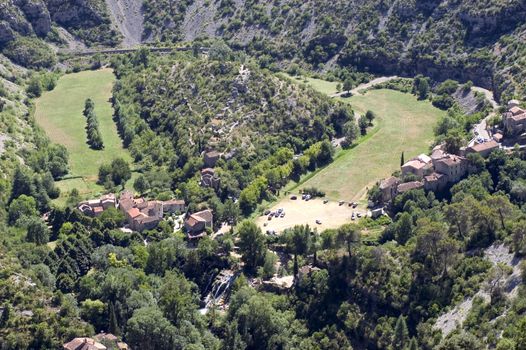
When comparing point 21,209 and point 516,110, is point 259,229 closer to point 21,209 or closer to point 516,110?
point 21,209

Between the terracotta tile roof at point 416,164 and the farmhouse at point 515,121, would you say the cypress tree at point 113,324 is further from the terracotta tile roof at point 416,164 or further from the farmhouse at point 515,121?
the farmhouse at point 515,121

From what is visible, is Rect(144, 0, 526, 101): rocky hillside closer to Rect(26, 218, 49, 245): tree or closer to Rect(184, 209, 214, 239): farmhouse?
Rect(184, 209, 214, 239): farmhouse

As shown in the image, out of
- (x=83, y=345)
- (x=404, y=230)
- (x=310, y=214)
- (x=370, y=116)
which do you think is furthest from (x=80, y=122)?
(x=83, y=345)

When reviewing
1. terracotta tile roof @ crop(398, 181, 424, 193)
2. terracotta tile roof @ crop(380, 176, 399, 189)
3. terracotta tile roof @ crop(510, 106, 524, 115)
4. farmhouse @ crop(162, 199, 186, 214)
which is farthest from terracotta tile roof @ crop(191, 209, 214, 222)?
terracotta tile roof @ crop(510, 106, 524, 115)

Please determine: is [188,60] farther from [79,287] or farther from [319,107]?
[79,287]


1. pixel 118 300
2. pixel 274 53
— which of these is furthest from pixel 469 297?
pixel 274 53
